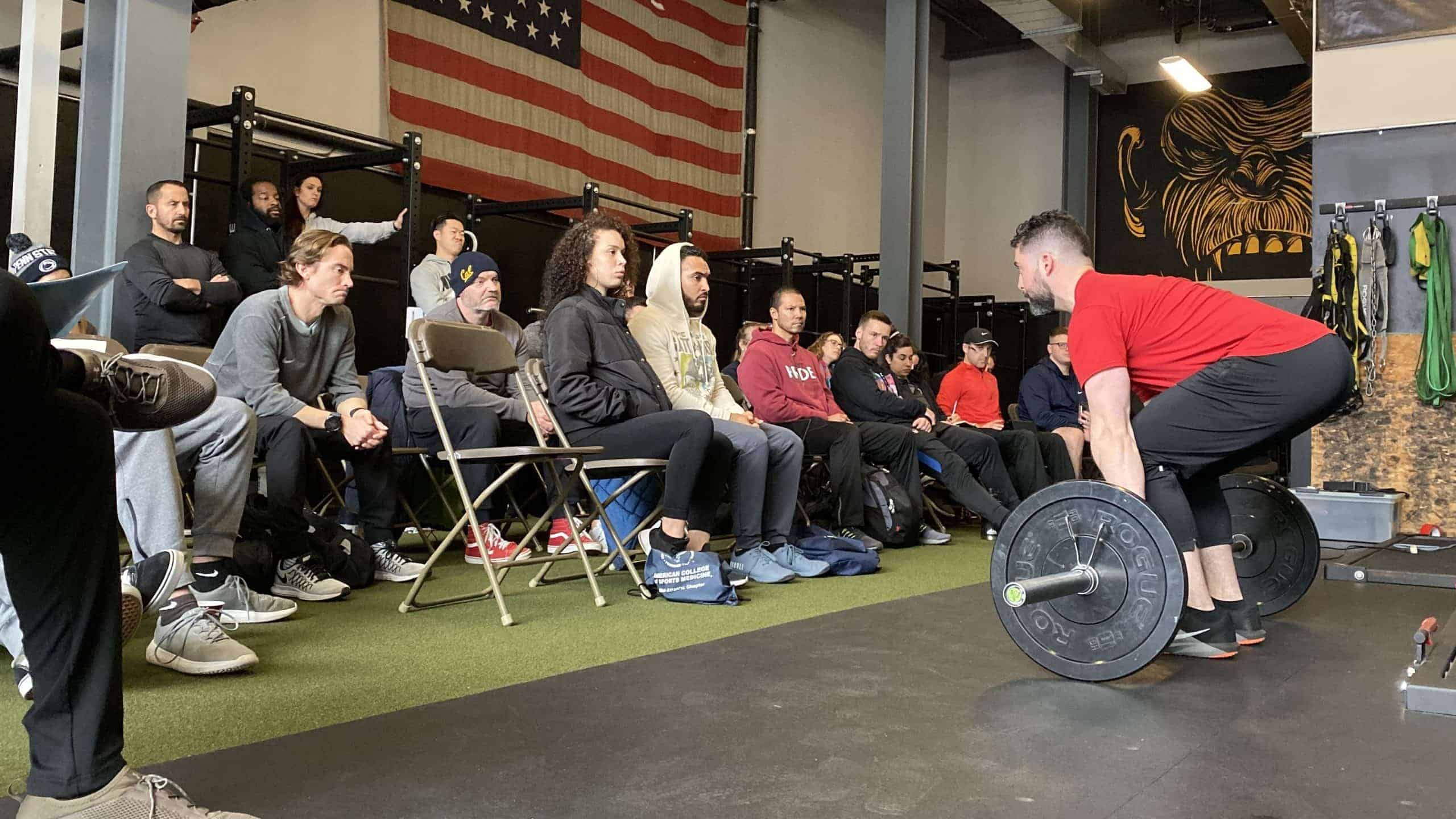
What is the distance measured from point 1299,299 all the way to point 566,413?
5700 millimetres

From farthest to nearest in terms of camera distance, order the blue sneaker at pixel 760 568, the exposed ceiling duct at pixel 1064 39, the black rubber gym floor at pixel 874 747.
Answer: the exposed ceiling duct at pixel 1064 39, the blue sneaker at pixel 760 568, the black rubber gym floor at pixel 874 747

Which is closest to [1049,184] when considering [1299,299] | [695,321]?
[1299,299]

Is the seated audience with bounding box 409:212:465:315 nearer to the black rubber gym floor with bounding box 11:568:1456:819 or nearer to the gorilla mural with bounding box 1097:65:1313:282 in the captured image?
the black rubber gym floor with bounding box 11:568:1456:819

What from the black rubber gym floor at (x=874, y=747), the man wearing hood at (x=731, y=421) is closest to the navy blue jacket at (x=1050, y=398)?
the man wearing hood at (x=731, y=421)

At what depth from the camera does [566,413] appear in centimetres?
360

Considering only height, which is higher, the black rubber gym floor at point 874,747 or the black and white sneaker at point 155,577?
the black and white sneaker at point 155,577

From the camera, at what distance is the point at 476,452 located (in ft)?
9.71

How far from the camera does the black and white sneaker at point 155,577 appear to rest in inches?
85.8

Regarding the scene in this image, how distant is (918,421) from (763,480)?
197 cm

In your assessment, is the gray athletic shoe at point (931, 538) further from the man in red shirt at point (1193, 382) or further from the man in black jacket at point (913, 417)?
the man in red shirt at point (1193, 382)

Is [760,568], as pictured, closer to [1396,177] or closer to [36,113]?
[36,113]

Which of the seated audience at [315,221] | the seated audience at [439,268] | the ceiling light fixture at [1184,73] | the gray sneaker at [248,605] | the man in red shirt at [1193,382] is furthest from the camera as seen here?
the ceiling light fixture at [1184,73]

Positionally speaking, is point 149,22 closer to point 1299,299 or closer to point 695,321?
point 695,321

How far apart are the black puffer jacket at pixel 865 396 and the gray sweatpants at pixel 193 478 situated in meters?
3.36
